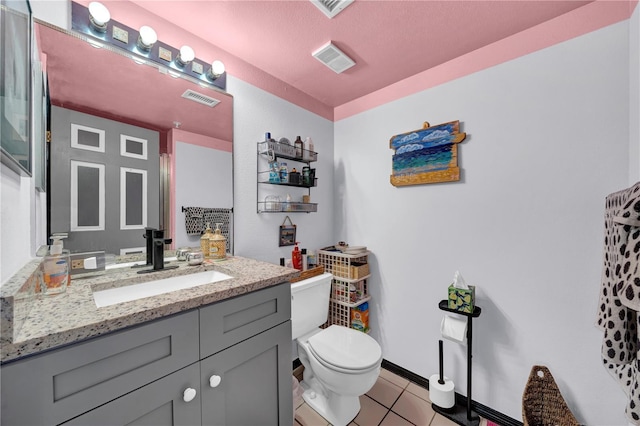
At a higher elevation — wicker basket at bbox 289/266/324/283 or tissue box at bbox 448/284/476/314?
wicker basket at bbox 289/266/324/283

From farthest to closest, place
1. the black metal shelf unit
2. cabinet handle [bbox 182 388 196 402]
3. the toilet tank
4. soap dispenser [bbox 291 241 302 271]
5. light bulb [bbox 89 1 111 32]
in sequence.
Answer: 1. soap dispenser [bbox 291 241 302 271]
2. the toilet tank
3. the black metal shelf unit
4. light bulb [bbox 89 1 111 32]
5. cabinet handle [bbox 182 388 196 402]

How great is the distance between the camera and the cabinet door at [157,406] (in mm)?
671

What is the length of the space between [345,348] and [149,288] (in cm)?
117

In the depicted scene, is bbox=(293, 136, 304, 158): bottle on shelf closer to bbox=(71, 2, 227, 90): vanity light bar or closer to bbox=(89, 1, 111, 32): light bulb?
bbox=(71, 2, 227, 90): vanity light bar

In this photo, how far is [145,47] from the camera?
1.27 m

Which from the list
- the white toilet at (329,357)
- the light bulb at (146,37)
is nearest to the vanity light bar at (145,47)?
the light bulb at (146,37)

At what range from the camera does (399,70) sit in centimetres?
184

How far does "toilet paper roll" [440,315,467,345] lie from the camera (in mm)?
1509

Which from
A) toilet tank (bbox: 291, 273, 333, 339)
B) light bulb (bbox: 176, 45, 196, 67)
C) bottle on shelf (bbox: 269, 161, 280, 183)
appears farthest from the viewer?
bottle on shelf (bbox: 269, 161, 280, 183)

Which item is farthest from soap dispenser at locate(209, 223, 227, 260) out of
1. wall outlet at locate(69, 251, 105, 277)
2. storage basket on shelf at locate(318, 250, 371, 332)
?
storage basket on shelf at locate(318, 250, 371, 332)

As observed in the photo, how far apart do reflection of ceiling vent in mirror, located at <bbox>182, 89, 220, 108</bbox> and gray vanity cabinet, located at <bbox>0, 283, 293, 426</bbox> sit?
1.25 metres

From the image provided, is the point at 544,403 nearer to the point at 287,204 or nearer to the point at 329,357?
the point at 329,357

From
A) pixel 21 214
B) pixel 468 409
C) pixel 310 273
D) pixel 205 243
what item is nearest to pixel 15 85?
pixel 21 214

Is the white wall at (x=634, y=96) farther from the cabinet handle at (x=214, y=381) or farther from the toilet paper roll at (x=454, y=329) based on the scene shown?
the cabinet handle at (x=214, y=381)
